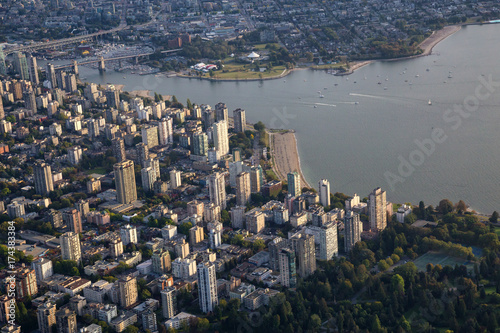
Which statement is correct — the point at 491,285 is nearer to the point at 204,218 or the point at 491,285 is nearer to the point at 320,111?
the point at 204,218

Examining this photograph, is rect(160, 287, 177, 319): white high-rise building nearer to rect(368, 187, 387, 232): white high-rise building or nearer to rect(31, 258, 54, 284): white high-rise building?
rect(31, 258, 54, 284): white high-rise building

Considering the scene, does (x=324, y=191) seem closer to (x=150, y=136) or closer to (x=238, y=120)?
(x=238, y=120)

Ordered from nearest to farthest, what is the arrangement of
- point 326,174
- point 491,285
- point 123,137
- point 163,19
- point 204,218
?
point 491,285
point 204,218
point 326,174
point 123,137
point 163,19

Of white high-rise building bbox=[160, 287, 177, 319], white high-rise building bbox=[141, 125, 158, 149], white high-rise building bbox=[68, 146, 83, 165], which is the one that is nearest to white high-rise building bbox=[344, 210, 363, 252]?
white high-rise building bbox=[160, 287, 177, 319]

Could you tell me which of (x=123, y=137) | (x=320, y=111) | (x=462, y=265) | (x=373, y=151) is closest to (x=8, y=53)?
(x=123, y=137)

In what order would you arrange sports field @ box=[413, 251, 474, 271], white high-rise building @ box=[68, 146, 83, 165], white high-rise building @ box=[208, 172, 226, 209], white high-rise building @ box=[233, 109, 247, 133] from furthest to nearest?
white high-rise building @ box=[233, 109, 247, 133] → white high-rise building @ box=[68, 146, 83, 165] → white high-rise building @ box=[208, 172, 226, 209] → sports field @ box=[413, 251, 474, 271]

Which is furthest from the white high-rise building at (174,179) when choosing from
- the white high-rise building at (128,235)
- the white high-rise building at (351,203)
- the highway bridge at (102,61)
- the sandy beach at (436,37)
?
the sandy beach at (436,37)

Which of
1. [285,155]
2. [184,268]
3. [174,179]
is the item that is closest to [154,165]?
[174,179]
